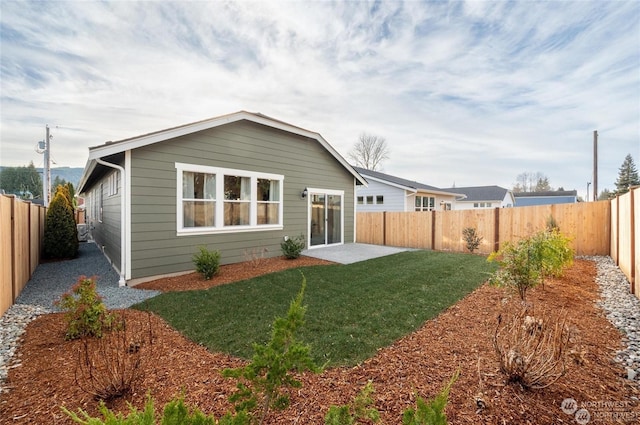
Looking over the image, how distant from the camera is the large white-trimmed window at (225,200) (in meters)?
7.14

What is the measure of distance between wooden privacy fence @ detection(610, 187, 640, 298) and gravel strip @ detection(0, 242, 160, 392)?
9.09 m

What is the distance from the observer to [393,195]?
1800cm

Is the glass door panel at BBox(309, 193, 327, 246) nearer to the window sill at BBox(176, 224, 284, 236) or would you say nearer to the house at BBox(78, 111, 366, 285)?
the house at BBox(78, 111, 366, 285)

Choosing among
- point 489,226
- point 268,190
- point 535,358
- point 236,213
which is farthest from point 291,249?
point 489,226

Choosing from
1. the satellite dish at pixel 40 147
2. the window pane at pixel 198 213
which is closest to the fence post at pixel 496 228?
the window pane at pixel 198 213

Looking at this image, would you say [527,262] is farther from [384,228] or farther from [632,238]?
[384,228]

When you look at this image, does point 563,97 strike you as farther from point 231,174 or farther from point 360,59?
point 231,174

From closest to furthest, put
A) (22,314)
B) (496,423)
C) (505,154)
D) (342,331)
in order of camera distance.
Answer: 1. (496,423)
2. (342,331)
3. (22,314)
4. (505,154)

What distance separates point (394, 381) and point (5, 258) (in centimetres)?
622

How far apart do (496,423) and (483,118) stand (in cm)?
1268

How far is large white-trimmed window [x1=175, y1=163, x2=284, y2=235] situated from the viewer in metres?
7.14

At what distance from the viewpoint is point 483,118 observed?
38.6 feet

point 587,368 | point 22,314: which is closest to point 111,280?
point 22,314
